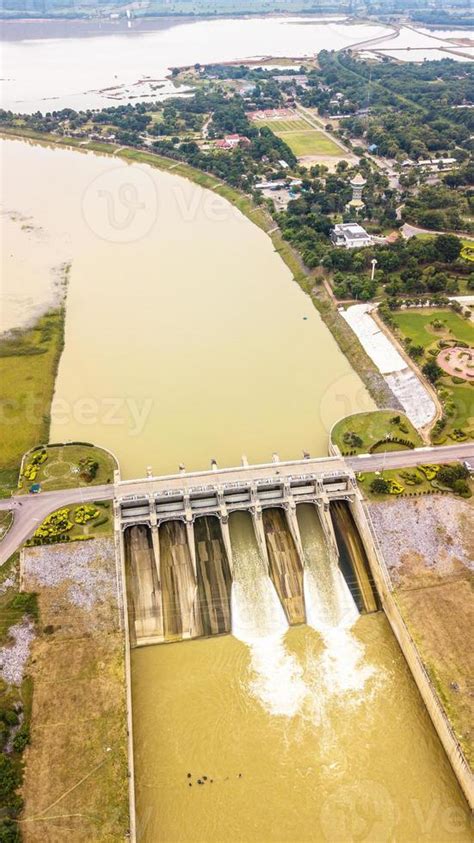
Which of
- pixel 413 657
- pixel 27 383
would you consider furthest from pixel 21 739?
pixel 27 383

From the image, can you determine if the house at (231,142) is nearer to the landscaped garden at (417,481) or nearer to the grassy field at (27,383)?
the grassy field at (27,383)

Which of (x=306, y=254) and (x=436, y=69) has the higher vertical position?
(x=436, y=69)

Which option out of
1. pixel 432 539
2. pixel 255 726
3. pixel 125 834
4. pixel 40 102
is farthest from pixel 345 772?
pixel 40 102

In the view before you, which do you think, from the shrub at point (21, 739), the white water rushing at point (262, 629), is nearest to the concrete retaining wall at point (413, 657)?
the white water rushing at point (262, 629)

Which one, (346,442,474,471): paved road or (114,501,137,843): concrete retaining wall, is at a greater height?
(346,442,474,471): paved road

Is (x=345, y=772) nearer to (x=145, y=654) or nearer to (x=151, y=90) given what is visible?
(x=145, y=654)

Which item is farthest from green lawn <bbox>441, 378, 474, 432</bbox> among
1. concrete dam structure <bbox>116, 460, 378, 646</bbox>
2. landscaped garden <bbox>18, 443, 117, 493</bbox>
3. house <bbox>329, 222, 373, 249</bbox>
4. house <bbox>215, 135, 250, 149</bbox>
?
house <bbox>215, 135, 250, 149</bbox>

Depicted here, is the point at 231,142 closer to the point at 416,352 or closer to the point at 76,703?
the point at 416,352

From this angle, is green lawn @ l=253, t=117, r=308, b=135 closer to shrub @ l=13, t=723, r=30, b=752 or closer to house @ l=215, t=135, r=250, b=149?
house @ l=215, t=135, r=250, b=149
